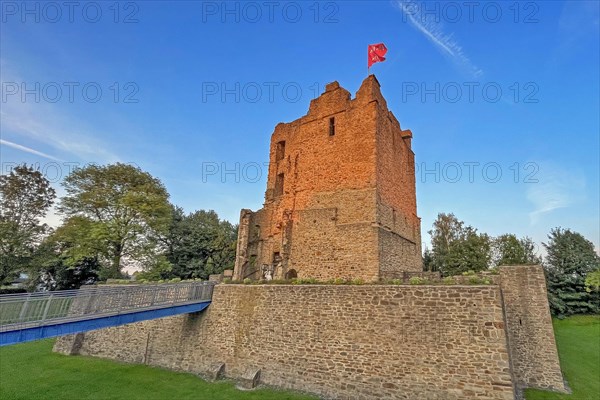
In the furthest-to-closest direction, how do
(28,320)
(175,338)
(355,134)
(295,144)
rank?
1. (295,144)
2. (355,134)
3. (175,338)
4. (28,320)

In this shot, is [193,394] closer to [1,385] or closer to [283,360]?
[283,360]

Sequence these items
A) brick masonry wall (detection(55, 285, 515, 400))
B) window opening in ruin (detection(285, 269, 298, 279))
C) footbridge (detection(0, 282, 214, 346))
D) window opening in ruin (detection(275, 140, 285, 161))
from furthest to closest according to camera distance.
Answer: window opening in ruin (detection(275, 140, 285, 161)) < window opening in ruin (detection(285, 269, 298, 279)) < brick masonry wall (detection(55, 285, 515, 400)) < footbridge (detection(0, 282, 214, 346))

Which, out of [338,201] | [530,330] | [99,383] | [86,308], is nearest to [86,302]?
[86,308]

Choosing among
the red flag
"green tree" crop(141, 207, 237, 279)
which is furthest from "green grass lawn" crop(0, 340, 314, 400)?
the red flag

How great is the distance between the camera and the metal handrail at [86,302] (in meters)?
7.29

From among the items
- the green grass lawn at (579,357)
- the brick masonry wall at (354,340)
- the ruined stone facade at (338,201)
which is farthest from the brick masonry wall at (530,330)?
the ruined stone facade at (338,201)

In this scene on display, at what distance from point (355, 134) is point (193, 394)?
14319 millimetres

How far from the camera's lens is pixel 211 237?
3020 centimetres

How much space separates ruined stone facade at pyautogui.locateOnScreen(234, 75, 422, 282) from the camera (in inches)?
605

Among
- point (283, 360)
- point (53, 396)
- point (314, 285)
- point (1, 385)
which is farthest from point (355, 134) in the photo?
point (1, 385)

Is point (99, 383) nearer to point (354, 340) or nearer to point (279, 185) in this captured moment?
point (354, 340)

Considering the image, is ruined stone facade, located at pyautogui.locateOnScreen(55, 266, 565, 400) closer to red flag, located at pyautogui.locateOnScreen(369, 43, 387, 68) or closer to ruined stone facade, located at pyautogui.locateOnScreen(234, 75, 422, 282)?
ruined stone facade, located at pyautogui.locateOnScreen(234, 75, 422, 282)

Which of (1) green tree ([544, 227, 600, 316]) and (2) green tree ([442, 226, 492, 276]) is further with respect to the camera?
(2) green tree ([442, 226, 492, 276])

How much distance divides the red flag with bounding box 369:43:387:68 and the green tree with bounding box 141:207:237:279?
857 inches
